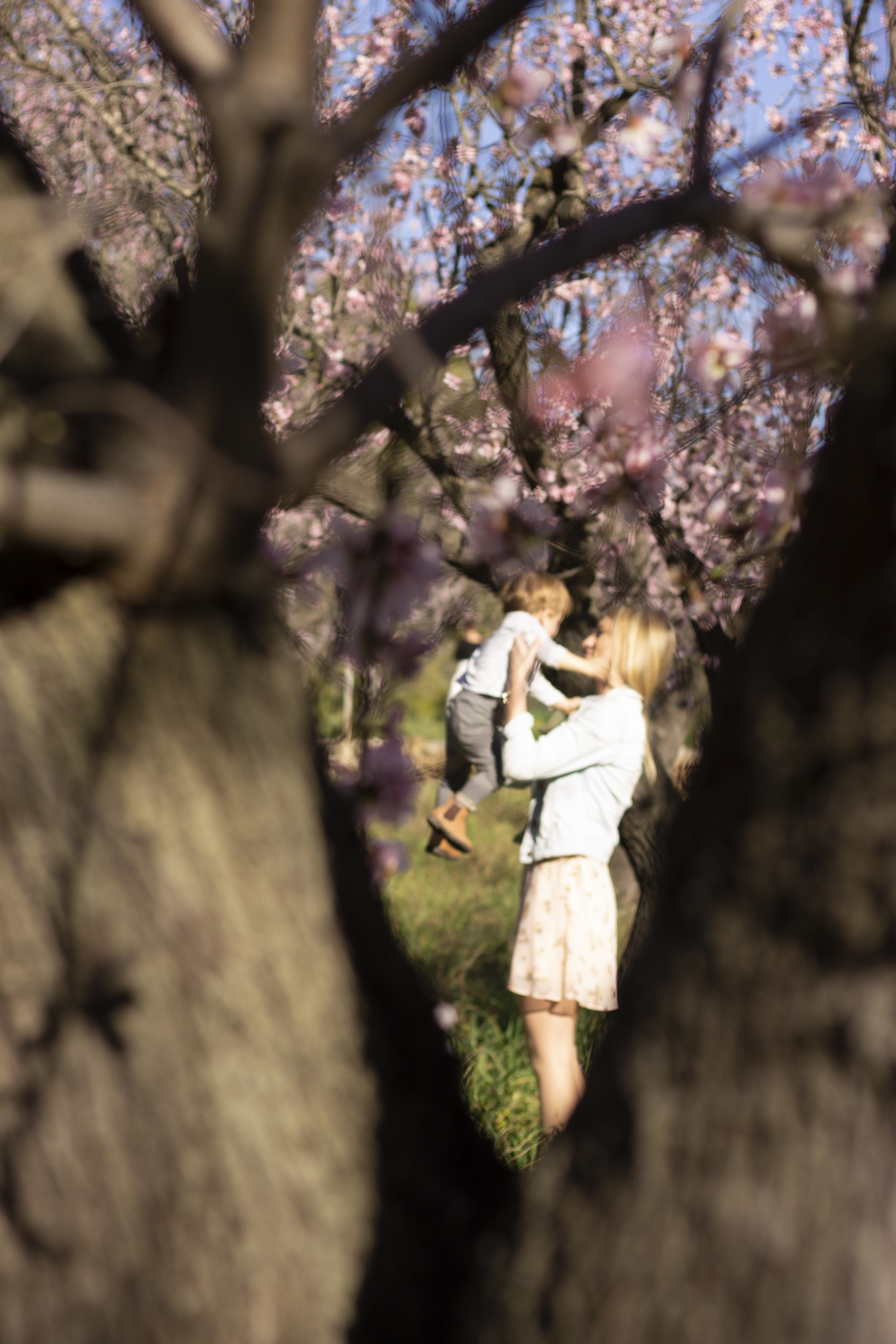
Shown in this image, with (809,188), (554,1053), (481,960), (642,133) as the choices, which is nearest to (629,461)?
(809,188)

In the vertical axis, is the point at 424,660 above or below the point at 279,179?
below

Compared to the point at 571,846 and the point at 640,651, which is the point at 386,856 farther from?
the point at 640,651

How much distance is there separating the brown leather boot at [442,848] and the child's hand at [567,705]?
1663mm

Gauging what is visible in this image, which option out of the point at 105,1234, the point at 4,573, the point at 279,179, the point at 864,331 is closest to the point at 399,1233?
the point at 105,1234

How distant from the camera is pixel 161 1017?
1.08 metres

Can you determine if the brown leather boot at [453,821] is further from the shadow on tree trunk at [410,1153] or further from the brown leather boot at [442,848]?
the shadow on tree trunk at [410,1153]

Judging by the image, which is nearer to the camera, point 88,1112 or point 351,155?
point 88,1112

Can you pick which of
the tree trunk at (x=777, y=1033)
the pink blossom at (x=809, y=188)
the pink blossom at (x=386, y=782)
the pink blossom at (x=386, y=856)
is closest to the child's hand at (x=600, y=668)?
the pink blossom at (x=386, y=856)

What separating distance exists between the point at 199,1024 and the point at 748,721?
73cm

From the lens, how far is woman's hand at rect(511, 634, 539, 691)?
3234 mm

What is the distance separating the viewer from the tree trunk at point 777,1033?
0.83 metres

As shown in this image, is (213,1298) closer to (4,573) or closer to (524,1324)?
(524,1324)

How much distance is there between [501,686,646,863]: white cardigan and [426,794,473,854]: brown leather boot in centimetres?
192

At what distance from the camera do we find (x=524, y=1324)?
963 mm
